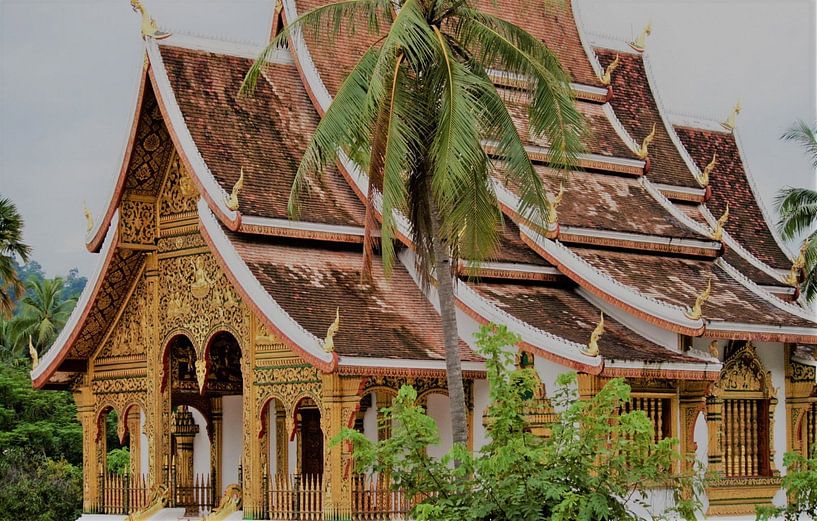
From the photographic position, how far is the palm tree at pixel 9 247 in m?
29.3

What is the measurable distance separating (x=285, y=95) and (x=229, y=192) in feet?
9.02

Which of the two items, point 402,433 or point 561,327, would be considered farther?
point 561,327

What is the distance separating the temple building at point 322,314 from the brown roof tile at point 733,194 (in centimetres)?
102

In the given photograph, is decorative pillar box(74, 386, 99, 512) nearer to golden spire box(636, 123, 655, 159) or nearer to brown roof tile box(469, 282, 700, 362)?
brown roof tile box(469, 282, 700, 362)

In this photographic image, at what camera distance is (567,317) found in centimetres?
1862

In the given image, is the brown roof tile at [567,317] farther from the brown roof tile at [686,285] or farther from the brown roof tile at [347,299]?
the brown roof tile at [347,299]

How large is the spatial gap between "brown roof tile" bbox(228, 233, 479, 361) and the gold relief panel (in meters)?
2.05

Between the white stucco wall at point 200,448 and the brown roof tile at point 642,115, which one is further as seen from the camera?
the brown roof tile at point 642,115

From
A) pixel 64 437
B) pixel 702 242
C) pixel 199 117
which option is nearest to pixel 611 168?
pixel 702 242

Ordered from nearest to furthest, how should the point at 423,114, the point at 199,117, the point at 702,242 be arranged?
the point at 423,114 → the point at 199,117 → the point at 702,242

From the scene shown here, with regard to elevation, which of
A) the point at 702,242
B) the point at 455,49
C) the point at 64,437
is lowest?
the point at 64,437

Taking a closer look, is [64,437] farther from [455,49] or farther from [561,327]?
[455,49]

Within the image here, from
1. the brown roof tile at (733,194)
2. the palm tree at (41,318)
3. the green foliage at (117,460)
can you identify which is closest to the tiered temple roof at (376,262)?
the brown roof tile at (733,194)

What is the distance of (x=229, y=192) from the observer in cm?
1852
